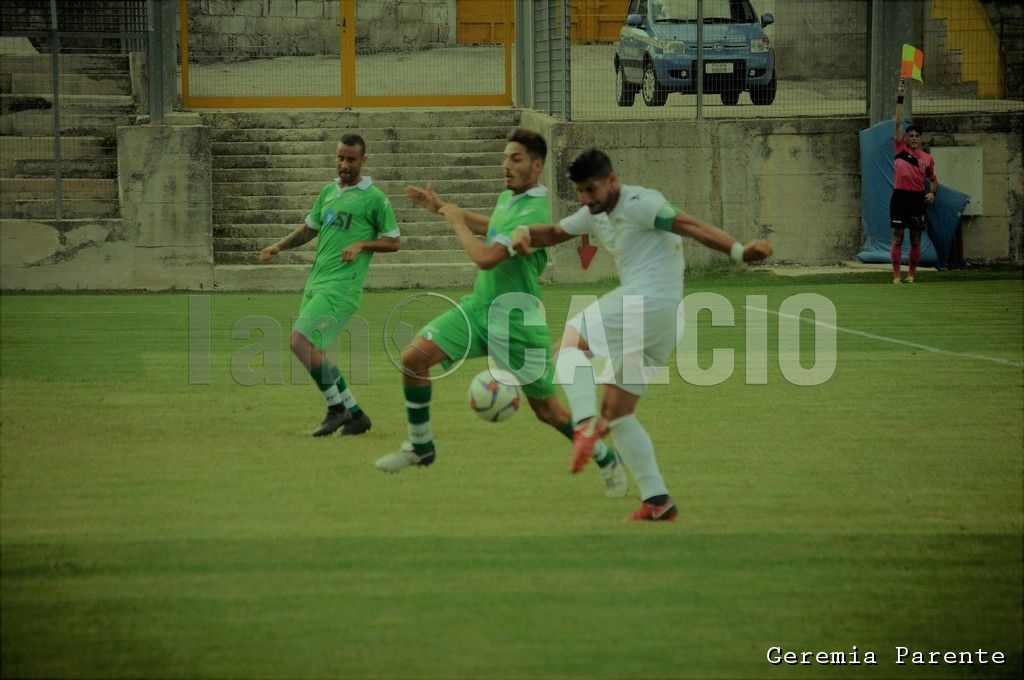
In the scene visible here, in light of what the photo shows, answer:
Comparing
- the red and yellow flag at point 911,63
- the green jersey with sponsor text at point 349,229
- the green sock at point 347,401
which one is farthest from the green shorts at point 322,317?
the red and yellow flag at point 911,63

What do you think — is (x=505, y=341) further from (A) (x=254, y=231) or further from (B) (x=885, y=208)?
(B) (x=885, y=208)

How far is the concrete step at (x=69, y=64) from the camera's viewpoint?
24734mm

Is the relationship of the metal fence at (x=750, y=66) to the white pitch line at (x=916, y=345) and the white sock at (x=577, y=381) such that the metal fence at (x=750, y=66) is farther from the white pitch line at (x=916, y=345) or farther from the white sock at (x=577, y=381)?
the white sock at (x=577, y=381)

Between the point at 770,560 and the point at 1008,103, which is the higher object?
the point at 1008,103

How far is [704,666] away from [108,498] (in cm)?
421

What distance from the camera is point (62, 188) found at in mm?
22281

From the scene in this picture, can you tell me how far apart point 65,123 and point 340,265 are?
570 inches

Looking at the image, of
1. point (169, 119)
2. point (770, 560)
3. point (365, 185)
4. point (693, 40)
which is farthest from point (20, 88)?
point (770, 560)

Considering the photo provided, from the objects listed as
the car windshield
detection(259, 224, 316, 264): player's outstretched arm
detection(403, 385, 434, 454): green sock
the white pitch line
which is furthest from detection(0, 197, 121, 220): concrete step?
detection(403, 385, 434, 454): green sock

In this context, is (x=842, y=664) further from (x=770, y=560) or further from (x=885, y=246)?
(x=885, y=246)

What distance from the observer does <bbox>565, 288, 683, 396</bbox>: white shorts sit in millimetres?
7867

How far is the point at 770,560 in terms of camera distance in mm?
7188

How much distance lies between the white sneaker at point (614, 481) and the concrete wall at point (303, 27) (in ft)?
55.3

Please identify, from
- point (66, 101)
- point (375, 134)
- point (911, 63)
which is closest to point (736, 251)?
point (911, 63)
